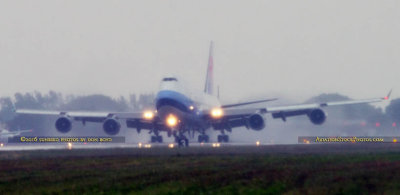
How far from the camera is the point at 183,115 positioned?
61.5 meters

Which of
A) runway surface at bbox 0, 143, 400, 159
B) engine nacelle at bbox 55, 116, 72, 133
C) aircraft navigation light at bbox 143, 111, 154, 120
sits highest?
aircraft navigation light at bbox 143, 111, 154, 120

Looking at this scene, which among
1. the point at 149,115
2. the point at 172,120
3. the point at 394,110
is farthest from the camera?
the point at 394,110

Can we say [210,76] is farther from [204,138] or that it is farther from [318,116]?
[318,116]

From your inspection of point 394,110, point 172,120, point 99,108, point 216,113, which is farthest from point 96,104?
point 172,120

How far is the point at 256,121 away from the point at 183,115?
318 inches

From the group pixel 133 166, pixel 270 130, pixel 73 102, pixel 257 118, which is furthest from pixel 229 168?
pixel 73 102

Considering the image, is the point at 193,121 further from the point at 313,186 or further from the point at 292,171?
the point at 313,186

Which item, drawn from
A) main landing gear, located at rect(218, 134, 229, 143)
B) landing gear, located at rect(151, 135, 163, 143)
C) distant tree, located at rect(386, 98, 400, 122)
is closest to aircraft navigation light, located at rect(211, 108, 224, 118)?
main landing gear, located at rect(218, 134, 229, 143)

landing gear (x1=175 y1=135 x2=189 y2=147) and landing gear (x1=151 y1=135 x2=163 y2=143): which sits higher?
landing gear (x1=151 y1=135 x2=163 y2=143)

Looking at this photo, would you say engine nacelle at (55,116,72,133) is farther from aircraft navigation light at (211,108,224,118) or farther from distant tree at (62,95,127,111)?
distant tree at (62,95,127,111)

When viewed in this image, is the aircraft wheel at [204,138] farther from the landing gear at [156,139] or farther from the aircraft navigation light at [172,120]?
the aircraft navigation light at [172,120]

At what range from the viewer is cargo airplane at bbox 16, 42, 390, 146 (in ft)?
196

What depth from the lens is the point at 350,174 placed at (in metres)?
21.9

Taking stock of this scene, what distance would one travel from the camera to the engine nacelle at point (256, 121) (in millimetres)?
63281
